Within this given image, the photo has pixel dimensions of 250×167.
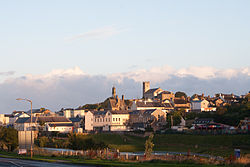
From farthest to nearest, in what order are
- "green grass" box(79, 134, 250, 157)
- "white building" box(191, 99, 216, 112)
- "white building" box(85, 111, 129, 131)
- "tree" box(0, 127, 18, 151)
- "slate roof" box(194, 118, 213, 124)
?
"white building" box(191, 99, 216, 112), "white building" box(85, 111, 129, 131), "slate roof" box(194, 118, 213, 124), "green grass" box(79, 134, 250, 157), "tree" box(0, 127, 18, 151)

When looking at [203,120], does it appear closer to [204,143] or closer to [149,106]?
[204,143]

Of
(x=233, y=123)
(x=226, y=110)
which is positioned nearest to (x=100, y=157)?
(x=233, y=123)

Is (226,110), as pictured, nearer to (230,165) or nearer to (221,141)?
(221,141)

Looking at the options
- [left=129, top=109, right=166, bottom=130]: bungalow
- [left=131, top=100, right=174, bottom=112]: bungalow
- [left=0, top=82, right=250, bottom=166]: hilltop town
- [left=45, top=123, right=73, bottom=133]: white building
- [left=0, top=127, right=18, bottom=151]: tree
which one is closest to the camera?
[left=0, top=82, right=250, bottom=166]: hilltop town

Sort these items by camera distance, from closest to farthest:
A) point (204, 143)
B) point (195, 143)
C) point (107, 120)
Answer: point (204, 143) < point (195, 143) < point (107, 120)

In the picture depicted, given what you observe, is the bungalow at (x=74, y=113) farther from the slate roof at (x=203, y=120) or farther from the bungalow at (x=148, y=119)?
the slate roof at (x=203, y=120)

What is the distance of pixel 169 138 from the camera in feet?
356

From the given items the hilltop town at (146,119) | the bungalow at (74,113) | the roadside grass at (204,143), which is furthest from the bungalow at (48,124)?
the roadside grass at (204,143)

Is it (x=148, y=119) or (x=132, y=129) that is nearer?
(x=132, y=129)

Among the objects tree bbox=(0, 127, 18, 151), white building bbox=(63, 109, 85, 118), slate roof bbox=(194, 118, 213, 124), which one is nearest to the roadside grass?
slate roof bbox=(194, 118, 213, 124)

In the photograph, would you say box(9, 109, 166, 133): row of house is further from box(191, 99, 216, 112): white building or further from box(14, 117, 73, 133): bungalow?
box(191, 99, 216, 112): white building

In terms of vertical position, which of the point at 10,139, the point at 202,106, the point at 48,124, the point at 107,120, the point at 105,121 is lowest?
the point at 10,139

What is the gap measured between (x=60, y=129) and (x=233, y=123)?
203ft

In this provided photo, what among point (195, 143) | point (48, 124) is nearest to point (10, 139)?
point (195, 143)
